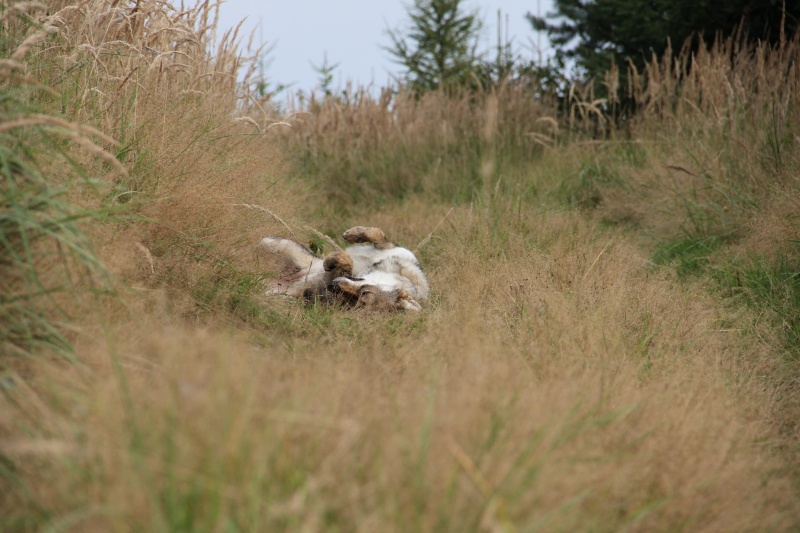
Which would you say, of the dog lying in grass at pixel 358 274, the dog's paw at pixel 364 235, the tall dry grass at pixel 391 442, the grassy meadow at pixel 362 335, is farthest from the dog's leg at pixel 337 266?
the tall dry grass at pixel 391 442

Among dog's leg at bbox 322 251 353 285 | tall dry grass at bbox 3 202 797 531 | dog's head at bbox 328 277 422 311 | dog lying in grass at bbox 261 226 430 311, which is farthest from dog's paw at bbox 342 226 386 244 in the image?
tall dry grass at bbox 3 202 797 531

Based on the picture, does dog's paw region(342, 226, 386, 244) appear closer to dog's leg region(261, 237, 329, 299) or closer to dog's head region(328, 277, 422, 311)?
dog's leg region(261, 237, 329, 299)

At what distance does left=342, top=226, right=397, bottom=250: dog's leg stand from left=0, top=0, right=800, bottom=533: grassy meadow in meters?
0.46

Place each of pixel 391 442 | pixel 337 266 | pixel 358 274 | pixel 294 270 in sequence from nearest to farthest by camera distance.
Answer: pixel 391 442
pixel 337 266
pixel 294 270
pixel 358 274

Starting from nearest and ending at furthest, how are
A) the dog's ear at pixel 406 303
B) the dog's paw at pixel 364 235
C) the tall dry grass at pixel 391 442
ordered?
the tall dry grass at pixel 391 442, the dog's ear at pixel 406 303, the dog's paw at pixel 364 235

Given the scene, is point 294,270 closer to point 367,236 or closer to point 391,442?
point 367,236

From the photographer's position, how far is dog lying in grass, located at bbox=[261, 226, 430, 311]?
13.8 ft

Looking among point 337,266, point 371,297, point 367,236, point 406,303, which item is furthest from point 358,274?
point 406,303

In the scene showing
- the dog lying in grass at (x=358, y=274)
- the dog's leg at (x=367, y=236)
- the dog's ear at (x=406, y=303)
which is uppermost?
the dog's leg at (x=367, y=236)

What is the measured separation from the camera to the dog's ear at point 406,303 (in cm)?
416

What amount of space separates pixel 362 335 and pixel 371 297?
545 millimetres

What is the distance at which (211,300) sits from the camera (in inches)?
141

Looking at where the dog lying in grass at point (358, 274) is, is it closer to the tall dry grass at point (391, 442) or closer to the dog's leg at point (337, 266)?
the dog's leg at point (337, 266)

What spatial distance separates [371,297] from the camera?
13.8 feet
